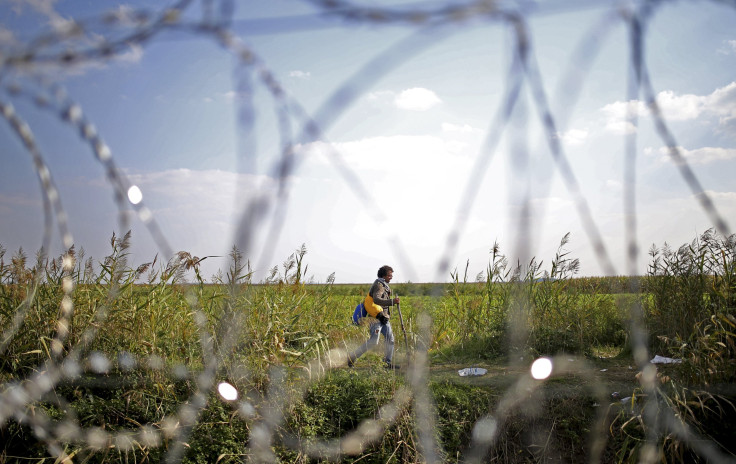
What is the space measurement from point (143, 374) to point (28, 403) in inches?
36.2

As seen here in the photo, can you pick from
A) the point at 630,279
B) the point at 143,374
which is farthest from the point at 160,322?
the point at 630,279

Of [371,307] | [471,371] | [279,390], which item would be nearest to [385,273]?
[371,307]

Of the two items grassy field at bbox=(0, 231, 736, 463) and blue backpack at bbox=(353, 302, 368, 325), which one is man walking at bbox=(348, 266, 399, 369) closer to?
blue backpack at bbox=(353, 302, 368, 325)

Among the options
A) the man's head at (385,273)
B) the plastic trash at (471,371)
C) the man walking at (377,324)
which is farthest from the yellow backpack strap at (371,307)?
the plastic trash at (471,371)

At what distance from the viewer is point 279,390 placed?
15.2 feet

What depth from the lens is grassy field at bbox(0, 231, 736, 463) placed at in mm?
4074

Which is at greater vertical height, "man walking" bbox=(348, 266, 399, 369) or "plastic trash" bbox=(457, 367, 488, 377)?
"man walking" bbox=(348, 266, 399, 369)

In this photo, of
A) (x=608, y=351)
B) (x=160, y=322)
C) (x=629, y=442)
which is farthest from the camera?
(x=608, y=351)

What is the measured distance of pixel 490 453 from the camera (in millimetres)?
4668

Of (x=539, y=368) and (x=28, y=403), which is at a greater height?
(x=539, y=368)

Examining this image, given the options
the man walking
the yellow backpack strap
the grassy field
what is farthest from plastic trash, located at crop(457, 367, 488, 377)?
the yellow backpack strap

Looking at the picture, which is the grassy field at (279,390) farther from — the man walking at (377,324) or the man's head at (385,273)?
the man's head at (385,273)

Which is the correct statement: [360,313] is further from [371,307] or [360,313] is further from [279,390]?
[279,390]

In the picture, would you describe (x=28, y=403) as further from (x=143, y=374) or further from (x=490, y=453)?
(x=490, y=453)
